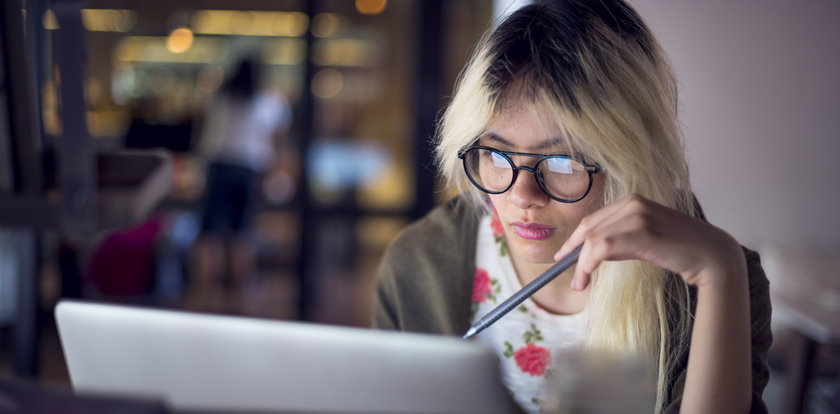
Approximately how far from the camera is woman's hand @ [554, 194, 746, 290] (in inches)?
33.1

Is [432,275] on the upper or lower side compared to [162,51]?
lower

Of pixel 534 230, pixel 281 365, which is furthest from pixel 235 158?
pixel 281 365

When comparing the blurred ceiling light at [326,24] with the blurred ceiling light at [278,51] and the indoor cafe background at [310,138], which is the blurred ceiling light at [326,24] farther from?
the blurred ceiling light at [278,51]

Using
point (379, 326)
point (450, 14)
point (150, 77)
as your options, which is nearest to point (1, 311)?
point (150, 77)

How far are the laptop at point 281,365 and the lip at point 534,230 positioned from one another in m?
0.51

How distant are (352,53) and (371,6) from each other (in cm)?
41

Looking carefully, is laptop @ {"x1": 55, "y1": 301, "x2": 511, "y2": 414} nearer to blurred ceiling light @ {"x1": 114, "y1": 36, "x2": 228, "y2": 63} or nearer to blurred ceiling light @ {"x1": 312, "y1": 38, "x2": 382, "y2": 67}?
blurred ceiling light @ {"x1": 312, "y1": 38, "x2": 382, "y2": 67}

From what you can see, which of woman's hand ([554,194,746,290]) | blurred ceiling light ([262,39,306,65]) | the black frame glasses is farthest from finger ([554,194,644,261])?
blurred ceiling light ([262,39,306,65])

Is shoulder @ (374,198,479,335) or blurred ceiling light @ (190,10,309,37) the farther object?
blurred ceiling light @ (190,10,309,37)

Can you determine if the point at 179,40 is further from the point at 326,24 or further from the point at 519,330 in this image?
the point at 519,330

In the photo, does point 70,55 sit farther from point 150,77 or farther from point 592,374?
point 150,77

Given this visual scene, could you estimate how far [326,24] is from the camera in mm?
3645

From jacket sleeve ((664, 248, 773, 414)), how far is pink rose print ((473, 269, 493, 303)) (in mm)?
333

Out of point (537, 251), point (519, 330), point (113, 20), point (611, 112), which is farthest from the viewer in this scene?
point (113, 20)
